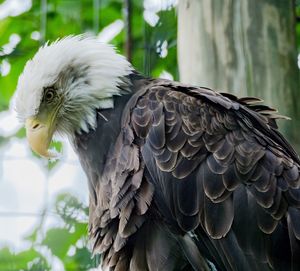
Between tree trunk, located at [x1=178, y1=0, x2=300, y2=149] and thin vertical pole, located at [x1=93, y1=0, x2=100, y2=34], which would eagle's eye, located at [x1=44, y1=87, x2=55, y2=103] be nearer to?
tree trunk, located at [x1=178, y1=0, x2=300, y2=149]

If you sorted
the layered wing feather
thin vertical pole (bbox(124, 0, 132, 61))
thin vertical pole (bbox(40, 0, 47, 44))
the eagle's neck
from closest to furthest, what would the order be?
the layered wing feather < the eagle's neck < thin vertical pole (bbox(124, 0, 132, 61)) < thin vertical pole (bbox(40, 0, 47, 44))

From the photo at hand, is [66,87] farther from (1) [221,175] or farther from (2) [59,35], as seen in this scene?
(2) [59,35]

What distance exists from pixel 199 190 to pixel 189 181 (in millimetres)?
58

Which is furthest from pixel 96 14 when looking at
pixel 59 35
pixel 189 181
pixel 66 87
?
pixel 189 181

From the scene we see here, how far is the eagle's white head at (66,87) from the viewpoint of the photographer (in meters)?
4.19

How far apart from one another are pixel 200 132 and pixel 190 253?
523 mm

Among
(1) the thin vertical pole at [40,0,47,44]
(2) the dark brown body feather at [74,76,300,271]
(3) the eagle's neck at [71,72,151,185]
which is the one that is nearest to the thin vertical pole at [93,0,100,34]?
(1) the thin vertical pole at [40,0,47,44]

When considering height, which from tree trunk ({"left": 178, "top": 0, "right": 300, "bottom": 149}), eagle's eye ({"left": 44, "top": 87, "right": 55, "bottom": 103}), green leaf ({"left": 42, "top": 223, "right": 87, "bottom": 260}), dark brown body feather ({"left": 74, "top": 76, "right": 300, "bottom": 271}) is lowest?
green leaf ({"left": 42, "top": 223, "right": 87, "bottom": 260})

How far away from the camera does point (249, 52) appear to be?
14.0ft

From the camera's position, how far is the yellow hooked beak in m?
4.15

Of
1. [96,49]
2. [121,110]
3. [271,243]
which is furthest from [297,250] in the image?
[96,49]

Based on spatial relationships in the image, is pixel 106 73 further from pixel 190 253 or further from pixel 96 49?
pixel 190 253

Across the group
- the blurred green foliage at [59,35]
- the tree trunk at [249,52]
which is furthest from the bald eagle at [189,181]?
the blurred green foliage at [59,35]

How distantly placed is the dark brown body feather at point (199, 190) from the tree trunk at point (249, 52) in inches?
9.0
